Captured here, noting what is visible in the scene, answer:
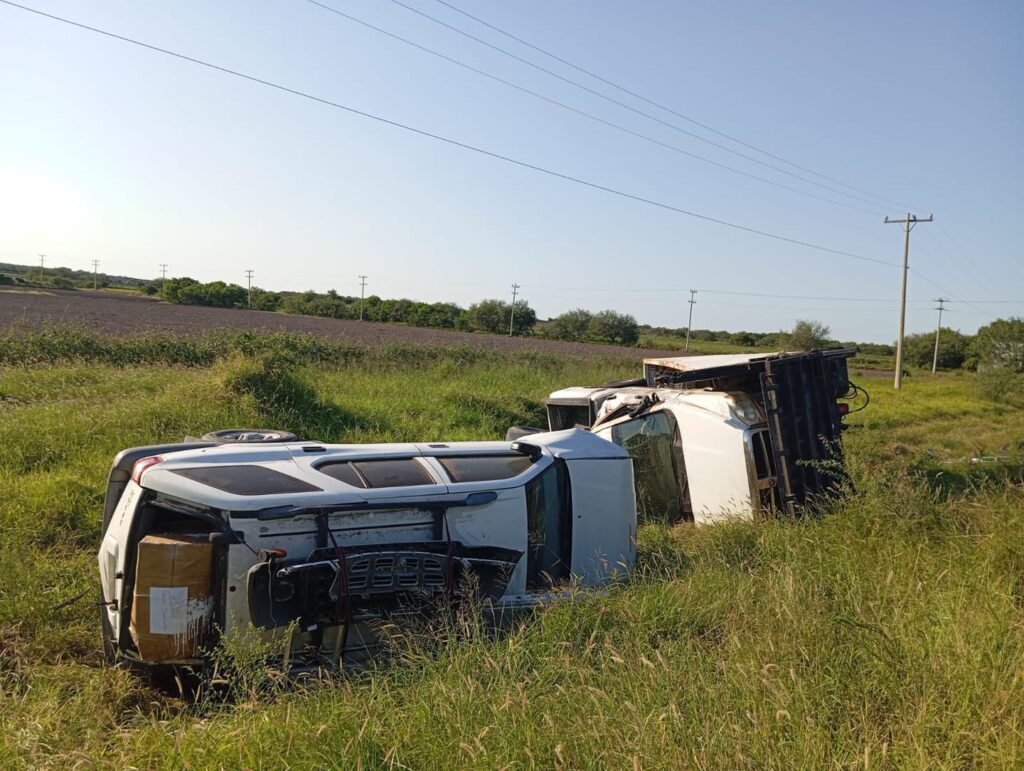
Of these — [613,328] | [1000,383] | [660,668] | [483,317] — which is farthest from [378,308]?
[660,668]

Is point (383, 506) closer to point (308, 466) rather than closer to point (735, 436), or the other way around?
point (308, 466)

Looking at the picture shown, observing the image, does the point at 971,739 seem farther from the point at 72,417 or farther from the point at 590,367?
the point at 590,367

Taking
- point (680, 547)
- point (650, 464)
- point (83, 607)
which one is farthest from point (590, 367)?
point (83, 607)

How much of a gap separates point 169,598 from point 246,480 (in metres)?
0.71

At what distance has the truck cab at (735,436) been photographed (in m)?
7.57

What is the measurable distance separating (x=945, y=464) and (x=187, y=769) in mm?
13679

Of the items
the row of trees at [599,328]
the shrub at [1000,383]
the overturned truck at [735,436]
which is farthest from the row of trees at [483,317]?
the overturned truck at [735,436]

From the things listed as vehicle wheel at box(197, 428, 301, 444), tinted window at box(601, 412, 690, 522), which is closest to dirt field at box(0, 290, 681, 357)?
vehicle wheel at box(197, 428, 301, 444)

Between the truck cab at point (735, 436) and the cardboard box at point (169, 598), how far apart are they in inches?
203

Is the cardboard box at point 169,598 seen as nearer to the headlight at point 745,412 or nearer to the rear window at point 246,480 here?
the rear window at point 246,480

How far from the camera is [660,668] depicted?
3.29 metres

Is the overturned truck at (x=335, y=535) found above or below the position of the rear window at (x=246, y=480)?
below

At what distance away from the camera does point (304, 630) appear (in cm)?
386

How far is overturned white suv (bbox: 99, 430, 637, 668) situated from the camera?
379 cm
